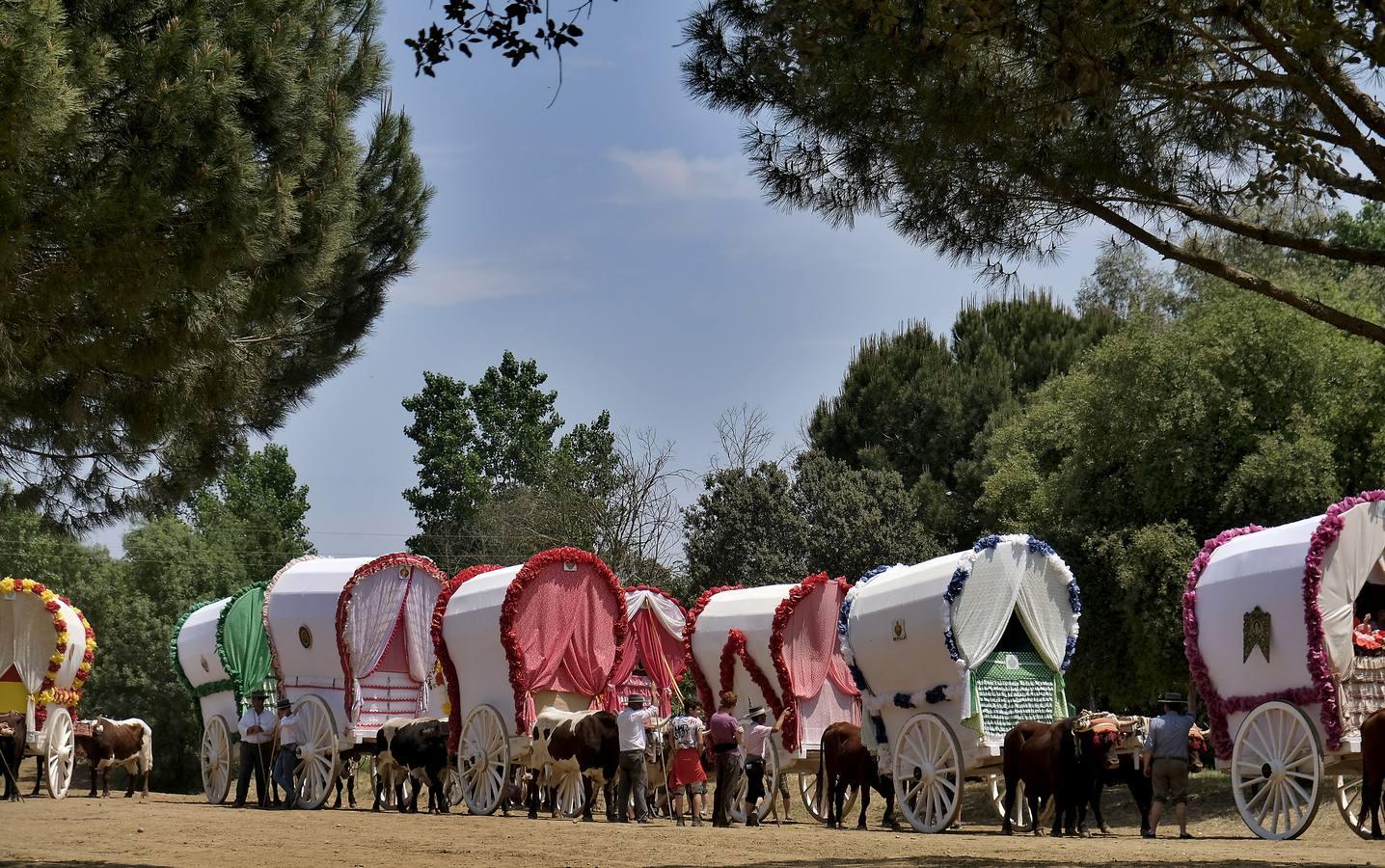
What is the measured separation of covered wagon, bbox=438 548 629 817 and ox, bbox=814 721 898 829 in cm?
312

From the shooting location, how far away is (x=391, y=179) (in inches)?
631

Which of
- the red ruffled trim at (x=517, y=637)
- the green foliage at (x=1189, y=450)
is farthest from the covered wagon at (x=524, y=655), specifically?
the green foliage at (x=1189, y=450)

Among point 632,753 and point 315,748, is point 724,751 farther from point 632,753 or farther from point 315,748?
point 315,748

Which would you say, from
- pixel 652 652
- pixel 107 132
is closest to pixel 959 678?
pixel 652 652

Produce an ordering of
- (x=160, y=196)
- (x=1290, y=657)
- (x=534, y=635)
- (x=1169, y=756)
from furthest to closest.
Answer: (x=534, y=635) → (x=1169, y=756) → (x=1290, y=657) → (x=160, y=196)

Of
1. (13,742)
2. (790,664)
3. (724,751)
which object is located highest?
(790,664)

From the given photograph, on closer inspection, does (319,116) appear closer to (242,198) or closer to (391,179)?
(242,198)

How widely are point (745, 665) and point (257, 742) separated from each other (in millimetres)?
7059

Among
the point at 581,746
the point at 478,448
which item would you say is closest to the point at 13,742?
the point at 581,746

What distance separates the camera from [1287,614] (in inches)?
563

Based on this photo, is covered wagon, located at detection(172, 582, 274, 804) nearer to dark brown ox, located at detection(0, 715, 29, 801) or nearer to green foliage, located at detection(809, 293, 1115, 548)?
dark brown ox, located at detection(0, 715, 29, 801)

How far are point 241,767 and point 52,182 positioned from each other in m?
14.1

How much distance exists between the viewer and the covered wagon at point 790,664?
2000cm

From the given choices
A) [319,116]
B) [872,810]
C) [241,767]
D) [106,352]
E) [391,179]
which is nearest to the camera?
[106,352]
